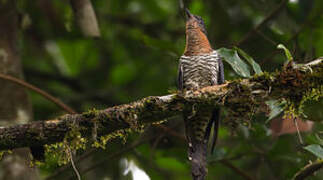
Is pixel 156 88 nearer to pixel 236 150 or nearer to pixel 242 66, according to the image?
pixel 236 150

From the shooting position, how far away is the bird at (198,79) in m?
3.80

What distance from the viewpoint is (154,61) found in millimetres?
6477

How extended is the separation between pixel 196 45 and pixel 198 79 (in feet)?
1.23

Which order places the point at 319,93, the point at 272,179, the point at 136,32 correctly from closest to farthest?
1. the point at 319,93
2. the point at 272,179
3. the point at 136,32

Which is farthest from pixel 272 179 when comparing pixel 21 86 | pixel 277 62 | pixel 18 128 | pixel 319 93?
pixel 18 128

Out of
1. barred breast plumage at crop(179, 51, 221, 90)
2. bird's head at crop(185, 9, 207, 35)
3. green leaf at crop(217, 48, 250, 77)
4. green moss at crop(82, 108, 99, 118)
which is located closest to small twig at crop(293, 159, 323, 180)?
green leaf at crop(217, 48, 250, 77)

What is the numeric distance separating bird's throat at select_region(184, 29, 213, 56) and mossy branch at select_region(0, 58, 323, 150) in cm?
156

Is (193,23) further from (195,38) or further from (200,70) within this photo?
(200,70)

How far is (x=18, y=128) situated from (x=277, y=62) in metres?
2.89

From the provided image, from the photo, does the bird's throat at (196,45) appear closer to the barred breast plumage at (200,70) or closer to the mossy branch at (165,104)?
the barred breast plumage at (200,70)

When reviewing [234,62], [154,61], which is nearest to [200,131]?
[234,62]

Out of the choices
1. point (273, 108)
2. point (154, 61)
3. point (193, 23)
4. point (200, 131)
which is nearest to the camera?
point (273, 108)

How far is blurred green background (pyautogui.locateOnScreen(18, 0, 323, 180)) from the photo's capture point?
458 cm

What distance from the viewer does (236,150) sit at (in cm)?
457
